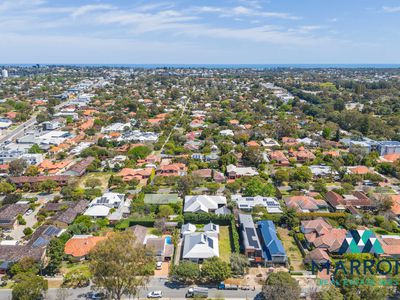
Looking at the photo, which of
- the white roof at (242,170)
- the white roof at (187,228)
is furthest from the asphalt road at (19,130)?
the white roof at (187,228)

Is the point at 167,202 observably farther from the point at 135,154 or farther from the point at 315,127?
the point at 315,127

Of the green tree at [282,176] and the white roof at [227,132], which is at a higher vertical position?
the white roof at [227,132]

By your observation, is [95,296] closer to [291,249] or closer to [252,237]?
[252,237]

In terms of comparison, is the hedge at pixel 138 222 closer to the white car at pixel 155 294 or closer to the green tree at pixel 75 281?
the green tree at pixel 75 281

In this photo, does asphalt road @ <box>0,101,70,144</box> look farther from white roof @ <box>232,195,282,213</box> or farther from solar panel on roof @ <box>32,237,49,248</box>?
white roof @ <box>232,195,282,213</box>

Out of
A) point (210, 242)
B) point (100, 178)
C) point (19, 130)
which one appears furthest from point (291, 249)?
point (19, 130)
